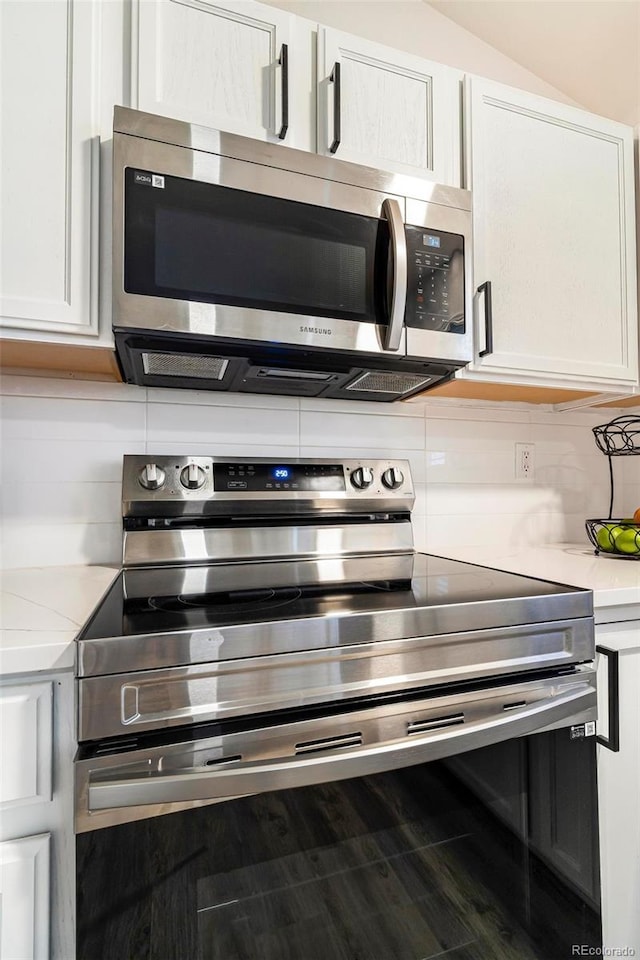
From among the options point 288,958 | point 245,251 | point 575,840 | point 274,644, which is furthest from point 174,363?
point 575,840

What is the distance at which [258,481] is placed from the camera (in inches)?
51.6

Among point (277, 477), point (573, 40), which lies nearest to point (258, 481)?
point (277, 477)

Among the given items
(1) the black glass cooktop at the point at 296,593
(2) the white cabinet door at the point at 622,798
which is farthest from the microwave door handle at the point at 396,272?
(2) the white cabinet door at the point at 622,798

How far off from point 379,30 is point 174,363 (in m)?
1.29

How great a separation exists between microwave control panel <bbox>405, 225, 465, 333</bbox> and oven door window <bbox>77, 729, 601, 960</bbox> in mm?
884

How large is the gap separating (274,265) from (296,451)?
53 centimetres

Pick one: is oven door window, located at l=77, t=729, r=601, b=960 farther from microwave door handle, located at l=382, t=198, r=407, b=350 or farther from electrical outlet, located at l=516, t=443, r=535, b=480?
electrical outlet, located at l=516, t=443, r=535, b=480

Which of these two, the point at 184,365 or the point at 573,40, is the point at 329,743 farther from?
the point at 573,40

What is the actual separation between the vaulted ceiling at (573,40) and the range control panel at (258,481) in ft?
4.72

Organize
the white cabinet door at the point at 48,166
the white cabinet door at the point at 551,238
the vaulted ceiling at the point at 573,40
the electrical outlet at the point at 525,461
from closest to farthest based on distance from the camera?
the white cabinet door at the point at 48,166 → the white cabinet door at the point at 551,238 → the vaulted ceiling at the point at 573,40 → the electrical outlet at the point at 525,461

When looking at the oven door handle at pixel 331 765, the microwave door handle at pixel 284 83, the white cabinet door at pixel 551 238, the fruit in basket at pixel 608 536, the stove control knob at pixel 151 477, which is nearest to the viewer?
the oven door handle at pixel 331 765

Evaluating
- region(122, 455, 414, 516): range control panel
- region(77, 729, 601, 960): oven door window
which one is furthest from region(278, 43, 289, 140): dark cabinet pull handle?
region(77, 729, 601, 960): oven door window

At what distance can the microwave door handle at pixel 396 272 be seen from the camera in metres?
1.10

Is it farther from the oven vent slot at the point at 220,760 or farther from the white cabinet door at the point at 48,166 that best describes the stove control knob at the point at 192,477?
the oven vent slot at the point at 220,760
